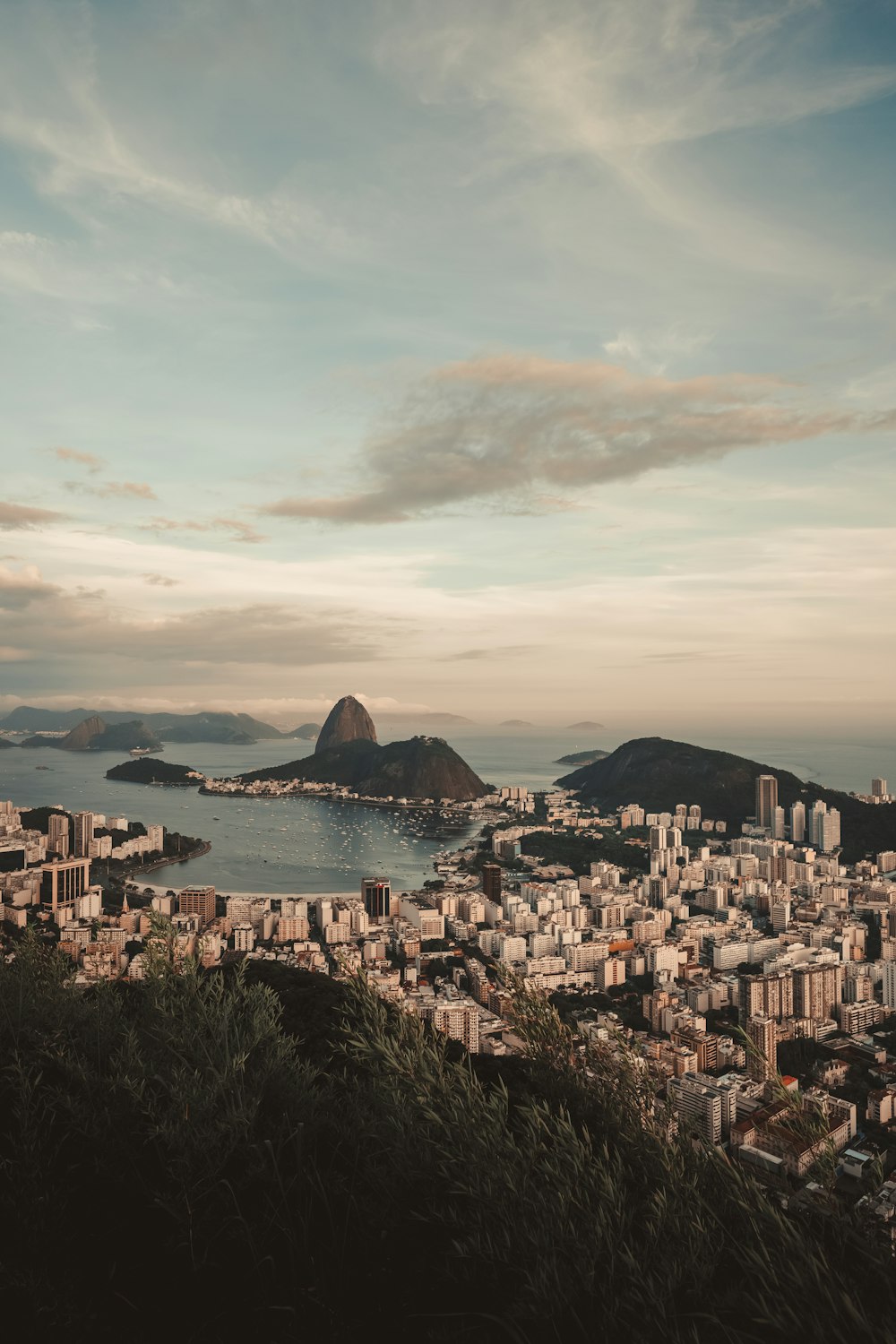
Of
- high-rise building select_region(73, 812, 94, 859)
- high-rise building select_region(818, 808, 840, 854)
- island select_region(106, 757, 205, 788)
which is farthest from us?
island select_region(106, 757, 205, 788)

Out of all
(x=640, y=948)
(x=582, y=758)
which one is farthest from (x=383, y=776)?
(x=640, y=948)

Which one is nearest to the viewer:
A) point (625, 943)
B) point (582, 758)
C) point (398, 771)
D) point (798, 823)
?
point (625, 943)

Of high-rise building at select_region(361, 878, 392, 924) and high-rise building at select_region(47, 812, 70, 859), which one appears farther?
high-rise building at select_region(47, 812, 70, 859)

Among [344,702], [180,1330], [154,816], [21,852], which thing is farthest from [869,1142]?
[344,702]

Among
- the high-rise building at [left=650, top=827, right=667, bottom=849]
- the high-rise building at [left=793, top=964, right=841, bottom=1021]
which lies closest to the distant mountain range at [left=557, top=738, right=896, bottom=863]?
the high-rise building at [left=650, top=827, right=667, bottom=849]

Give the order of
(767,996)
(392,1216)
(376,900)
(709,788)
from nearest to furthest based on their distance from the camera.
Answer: (392,1216), (767,996), (376,900), (709,788)

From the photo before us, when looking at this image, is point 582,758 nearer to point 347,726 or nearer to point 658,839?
point 347,726

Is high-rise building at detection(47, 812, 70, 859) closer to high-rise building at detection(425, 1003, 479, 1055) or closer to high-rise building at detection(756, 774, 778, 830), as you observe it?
high-rise building at detection(425, 1003, 479, 1055)

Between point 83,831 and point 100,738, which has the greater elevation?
point 100,738
